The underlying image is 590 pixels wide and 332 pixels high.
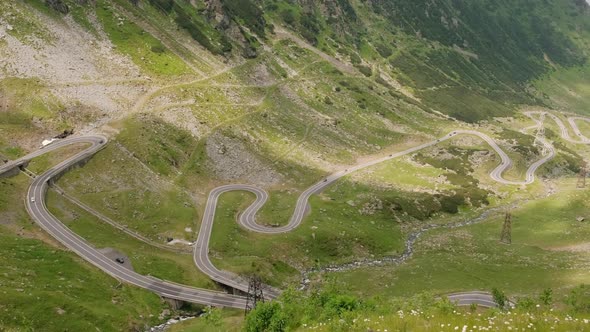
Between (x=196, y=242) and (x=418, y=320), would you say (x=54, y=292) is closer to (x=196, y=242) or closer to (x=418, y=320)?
(x=196, y=242)

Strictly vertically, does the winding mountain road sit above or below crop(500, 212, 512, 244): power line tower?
below

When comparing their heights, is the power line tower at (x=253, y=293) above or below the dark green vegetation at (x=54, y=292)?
above

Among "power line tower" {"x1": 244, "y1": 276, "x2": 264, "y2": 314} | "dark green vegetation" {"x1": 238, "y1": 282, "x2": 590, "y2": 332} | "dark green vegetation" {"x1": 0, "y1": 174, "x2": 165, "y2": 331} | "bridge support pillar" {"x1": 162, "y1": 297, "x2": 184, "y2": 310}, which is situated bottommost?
"dark green vegetation" {"x1": 0, "y1": 174, "x2": 165, "y2": 331}

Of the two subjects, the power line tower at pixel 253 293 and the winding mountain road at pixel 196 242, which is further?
the winding mountain road at pixel 196 242

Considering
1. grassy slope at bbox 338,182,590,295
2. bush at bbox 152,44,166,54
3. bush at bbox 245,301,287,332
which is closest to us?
bush at bbox 245,301,287,332

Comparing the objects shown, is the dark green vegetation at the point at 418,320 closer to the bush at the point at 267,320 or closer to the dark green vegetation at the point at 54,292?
the bush at the point at 267,320

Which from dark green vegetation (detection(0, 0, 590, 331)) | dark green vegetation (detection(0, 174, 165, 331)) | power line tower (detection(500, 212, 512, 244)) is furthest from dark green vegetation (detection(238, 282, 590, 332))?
power line tower (detection(500, 212, 512, 244))

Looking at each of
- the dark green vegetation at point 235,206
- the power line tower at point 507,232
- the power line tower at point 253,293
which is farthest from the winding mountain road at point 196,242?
the power line tower at point 507,232

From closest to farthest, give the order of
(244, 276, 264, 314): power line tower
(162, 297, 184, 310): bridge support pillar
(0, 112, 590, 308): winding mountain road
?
(244, 276, 264, 314): power line tower
(162, 297, 184, 310): bridge support pillar
(0, 112, 590, 308): winding mountain road

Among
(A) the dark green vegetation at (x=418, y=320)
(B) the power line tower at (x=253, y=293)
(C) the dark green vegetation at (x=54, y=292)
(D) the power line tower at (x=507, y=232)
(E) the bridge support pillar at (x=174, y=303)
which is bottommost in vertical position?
(C) the dark green vegetation at (x=54, y=292)

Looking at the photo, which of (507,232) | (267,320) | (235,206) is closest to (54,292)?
(267,320)

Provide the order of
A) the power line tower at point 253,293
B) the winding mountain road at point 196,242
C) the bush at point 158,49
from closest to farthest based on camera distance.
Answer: the power line tower at point 253,293 → the winding mountain road at point 196,242 → the bush at point 158,49

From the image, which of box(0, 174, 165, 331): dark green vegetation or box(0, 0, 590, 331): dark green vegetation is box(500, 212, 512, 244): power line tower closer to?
box(0, 0, 590, 331): dark green vegetation

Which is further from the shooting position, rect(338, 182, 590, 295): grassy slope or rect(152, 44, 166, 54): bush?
rect(152, 44, 166, 54): bush
